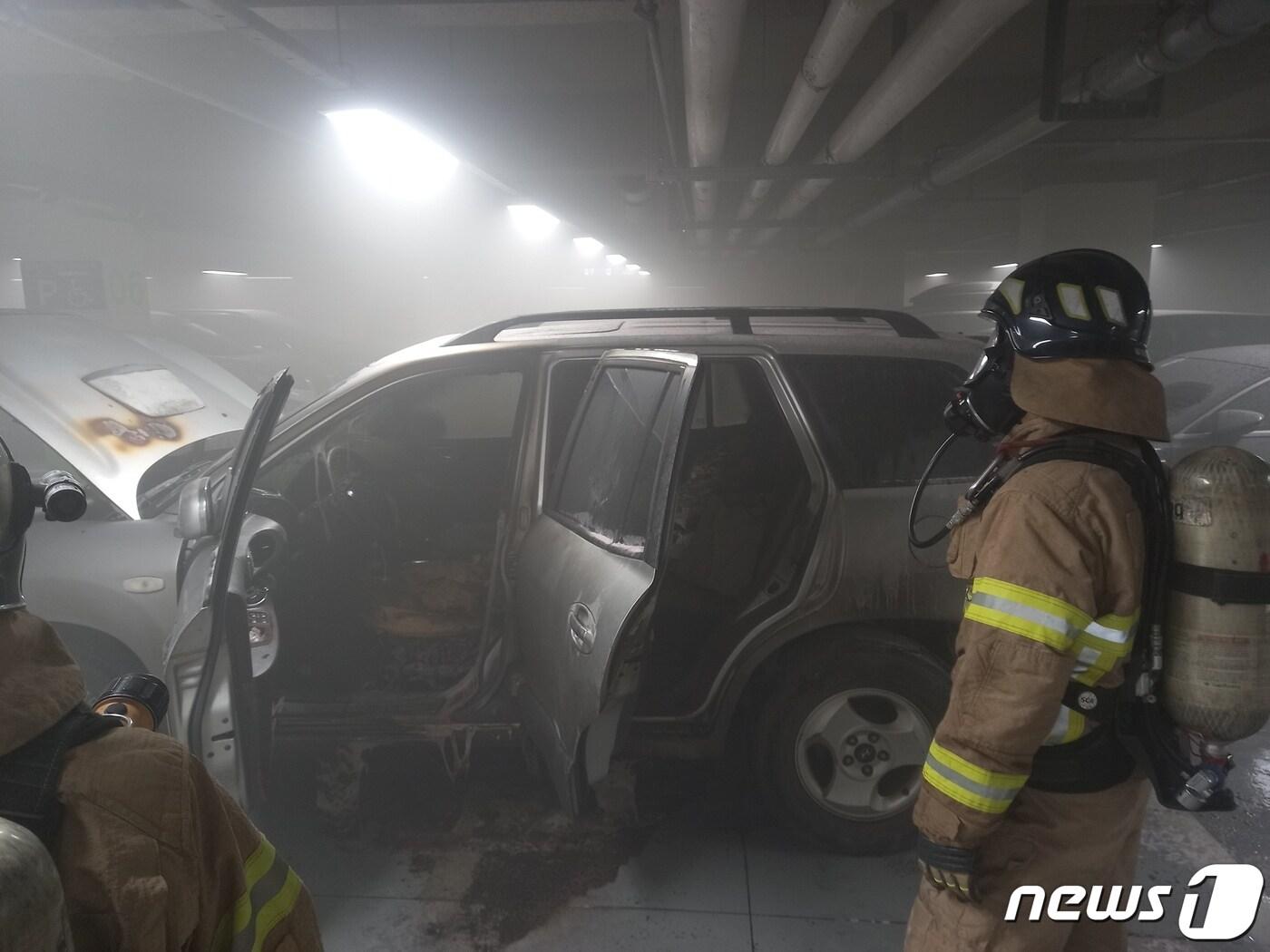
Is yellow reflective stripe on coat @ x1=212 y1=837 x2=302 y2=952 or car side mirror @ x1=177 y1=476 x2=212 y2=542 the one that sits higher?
car side mirror @ x1=177 y1=476 x2=212 y2=542

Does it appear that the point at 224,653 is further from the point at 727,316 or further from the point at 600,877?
the point at 727,316

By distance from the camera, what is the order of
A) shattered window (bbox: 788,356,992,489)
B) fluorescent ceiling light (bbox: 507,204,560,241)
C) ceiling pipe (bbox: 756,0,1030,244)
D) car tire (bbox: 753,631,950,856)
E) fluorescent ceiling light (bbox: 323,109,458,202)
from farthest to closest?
fluorescent ceiling light (bbox: 507,204,560,241)
fluorescent ceiling light (bbox: 323,109,458,202)
ceiling pipe (bbox: 756,0,1030,244)
shattered window (bbox: 788,356,992,489)
car tire (bbox: 753,631,950,856)

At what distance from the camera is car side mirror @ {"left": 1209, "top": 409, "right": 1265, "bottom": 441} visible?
5129 mm

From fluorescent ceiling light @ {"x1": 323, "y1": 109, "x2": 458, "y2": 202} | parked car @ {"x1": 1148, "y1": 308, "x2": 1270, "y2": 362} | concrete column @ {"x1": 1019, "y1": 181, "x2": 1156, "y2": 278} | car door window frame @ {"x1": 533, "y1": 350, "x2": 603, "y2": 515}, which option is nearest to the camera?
car door window frame @ {"x1": 533, "y1": 350, "x2": 603, "y2": 515}

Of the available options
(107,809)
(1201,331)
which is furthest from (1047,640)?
(1201,331)

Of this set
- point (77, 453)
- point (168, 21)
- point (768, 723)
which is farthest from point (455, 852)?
point (168, 21)

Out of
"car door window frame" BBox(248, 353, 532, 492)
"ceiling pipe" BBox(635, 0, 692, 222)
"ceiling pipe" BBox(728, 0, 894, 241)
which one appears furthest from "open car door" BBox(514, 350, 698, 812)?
"ceiling pipe" BBox(635, 0, 692, 222)

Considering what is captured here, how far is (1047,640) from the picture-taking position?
1473 millimetres

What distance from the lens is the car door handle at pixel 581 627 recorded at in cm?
241

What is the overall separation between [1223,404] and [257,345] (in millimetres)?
12049

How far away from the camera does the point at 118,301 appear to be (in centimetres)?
755

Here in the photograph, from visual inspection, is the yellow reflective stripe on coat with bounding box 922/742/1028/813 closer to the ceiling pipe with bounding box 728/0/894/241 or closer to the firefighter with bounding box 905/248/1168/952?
the firefighter with bounding box 905/248/1168/952

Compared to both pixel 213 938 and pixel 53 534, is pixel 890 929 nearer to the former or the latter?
pixel 213 938

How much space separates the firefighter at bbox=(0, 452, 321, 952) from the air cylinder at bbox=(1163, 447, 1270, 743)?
63.4 inches
